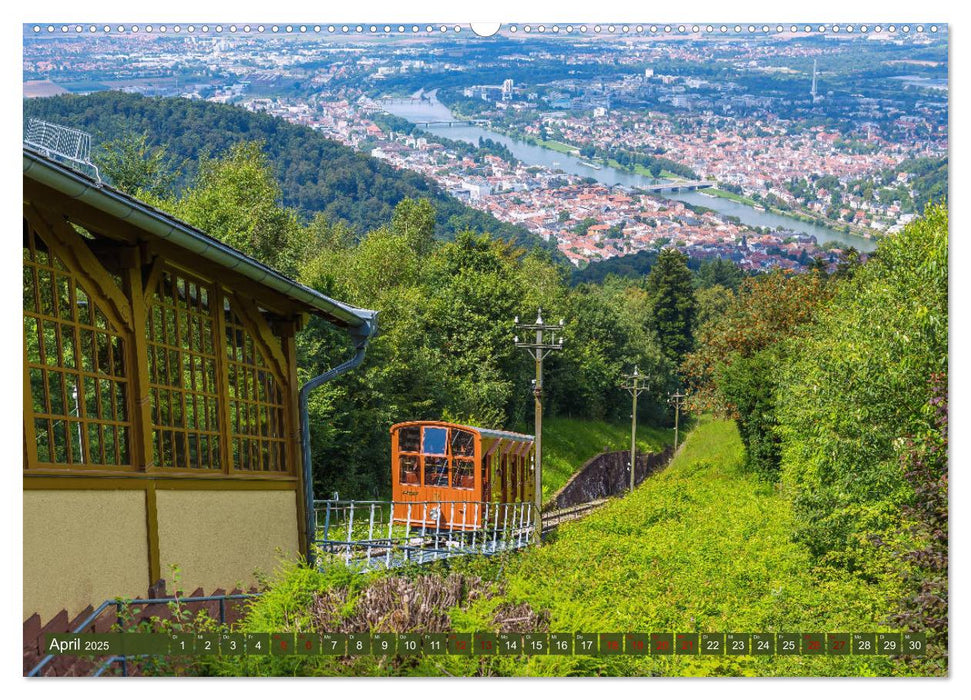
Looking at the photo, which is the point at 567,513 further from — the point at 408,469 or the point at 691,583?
the point at 691,583

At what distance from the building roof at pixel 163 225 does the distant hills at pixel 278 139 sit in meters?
1.58

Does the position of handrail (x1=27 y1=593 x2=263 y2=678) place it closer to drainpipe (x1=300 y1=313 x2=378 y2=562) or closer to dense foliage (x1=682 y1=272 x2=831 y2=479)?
drainpipe (x1=300 y1=313 x2=378 y2=562)

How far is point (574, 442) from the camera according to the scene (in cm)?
3988

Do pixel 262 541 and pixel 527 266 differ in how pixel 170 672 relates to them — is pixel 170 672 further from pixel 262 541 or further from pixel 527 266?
pixel 527 266

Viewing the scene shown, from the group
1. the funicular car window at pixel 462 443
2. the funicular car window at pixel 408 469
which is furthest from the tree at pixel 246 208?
the funicular car window at pixel 462 443

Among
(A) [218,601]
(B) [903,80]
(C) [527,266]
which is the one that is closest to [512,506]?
(A) [218,601]

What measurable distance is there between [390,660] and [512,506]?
1545 cm

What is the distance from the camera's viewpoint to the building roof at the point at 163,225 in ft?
22.7

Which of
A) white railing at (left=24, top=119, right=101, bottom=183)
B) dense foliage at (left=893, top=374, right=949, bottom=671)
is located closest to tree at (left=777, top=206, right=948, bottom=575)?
dense foliage at (left=893, top=374, right=949, bottom=671)

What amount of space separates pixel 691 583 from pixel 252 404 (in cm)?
723

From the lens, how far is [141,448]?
840cm

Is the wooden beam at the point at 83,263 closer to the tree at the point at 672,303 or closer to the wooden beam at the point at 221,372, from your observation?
the wooden beam at the point at 221,372

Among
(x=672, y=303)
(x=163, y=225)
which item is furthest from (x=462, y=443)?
(x=163, y=225)

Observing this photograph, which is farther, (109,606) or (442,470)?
(442,470)
